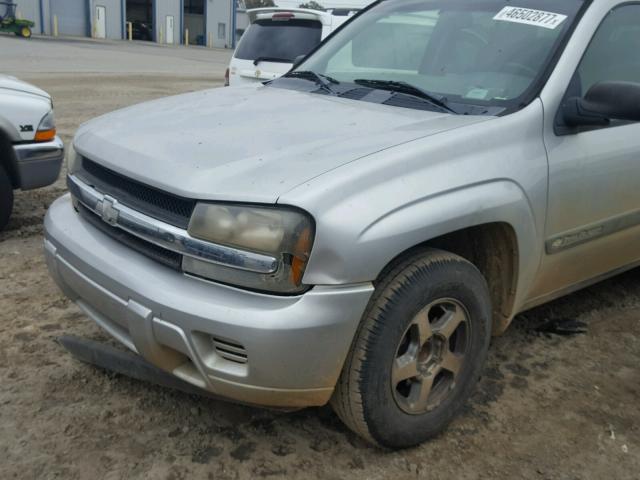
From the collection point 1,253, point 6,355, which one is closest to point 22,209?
point 1,253

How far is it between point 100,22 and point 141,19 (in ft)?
22.4

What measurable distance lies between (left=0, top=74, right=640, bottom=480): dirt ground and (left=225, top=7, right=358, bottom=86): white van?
15.5ft

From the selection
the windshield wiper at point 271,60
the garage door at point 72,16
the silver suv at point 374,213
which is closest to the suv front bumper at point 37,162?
the silver suv at point 374,213

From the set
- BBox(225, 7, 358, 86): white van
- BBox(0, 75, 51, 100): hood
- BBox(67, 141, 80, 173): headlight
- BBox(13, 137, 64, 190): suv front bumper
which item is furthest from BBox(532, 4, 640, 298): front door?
BBox(225, 7, 358, 86): white van

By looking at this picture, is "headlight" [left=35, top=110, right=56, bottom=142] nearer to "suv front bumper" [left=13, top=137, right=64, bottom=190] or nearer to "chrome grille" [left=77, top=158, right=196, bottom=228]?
"suv front bumper" [left=13, top=137, right=64, bottom=190]

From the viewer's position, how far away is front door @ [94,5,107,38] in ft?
139

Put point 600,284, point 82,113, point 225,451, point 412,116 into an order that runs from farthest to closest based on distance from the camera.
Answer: point 82,113 → point 600,284 → point 412,116 → point 225,451

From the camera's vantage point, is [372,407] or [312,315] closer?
[312,315]

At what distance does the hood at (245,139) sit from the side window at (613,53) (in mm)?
692

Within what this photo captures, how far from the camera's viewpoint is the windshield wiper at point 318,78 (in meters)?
3.33

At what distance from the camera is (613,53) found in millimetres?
3146

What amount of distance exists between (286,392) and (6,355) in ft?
5.60

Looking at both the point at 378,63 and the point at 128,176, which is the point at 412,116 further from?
the point at 128,176

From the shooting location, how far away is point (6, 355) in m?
3.16
